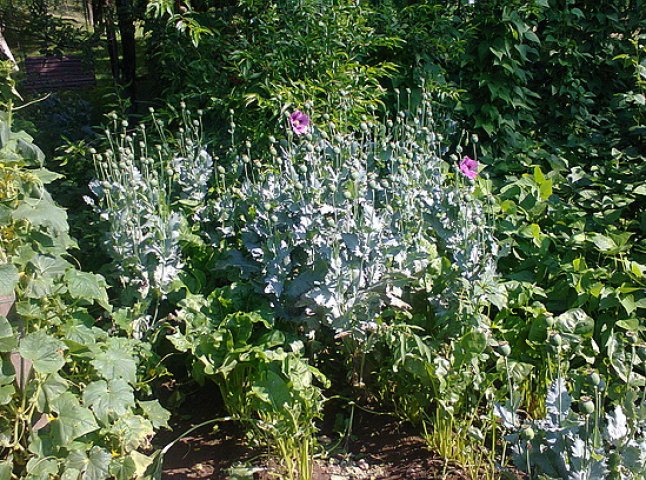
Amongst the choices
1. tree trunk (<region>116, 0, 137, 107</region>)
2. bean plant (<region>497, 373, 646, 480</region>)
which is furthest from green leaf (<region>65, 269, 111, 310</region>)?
tree trunk (<region>116, 0, 137, 107</region>)

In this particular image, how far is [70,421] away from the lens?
7.19 feet

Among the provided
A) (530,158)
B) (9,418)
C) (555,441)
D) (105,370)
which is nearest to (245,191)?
(105,370)

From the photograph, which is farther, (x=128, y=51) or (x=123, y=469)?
(x=128, y=51)

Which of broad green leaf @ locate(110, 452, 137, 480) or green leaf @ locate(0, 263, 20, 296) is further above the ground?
green leaf @ locate(0, 263, 20, 296)

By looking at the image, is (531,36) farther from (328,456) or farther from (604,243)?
(328,456)

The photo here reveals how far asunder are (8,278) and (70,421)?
A: 0.50 metres

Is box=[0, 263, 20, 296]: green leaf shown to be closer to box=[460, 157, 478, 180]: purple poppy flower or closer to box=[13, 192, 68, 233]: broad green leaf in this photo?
box=[13, 192, 68, 233]: broad green leaf

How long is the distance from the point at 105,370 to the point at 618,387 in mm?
1735

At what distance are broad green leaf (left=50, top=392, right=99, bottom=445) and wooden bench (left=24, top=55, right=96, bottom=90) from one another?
4460mm

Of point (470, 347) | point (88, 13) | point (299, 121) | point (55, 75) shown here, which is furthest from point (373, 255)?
point (88, 13)

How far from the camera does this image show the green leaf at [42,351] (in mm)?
2121

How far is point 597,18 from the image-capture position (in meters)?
4.93

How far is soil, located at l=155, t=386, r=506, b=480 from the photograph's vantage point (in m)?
2.63

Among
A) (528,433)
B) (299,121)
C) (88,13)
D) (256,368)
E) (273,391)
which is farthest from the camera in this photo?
(88,13)
